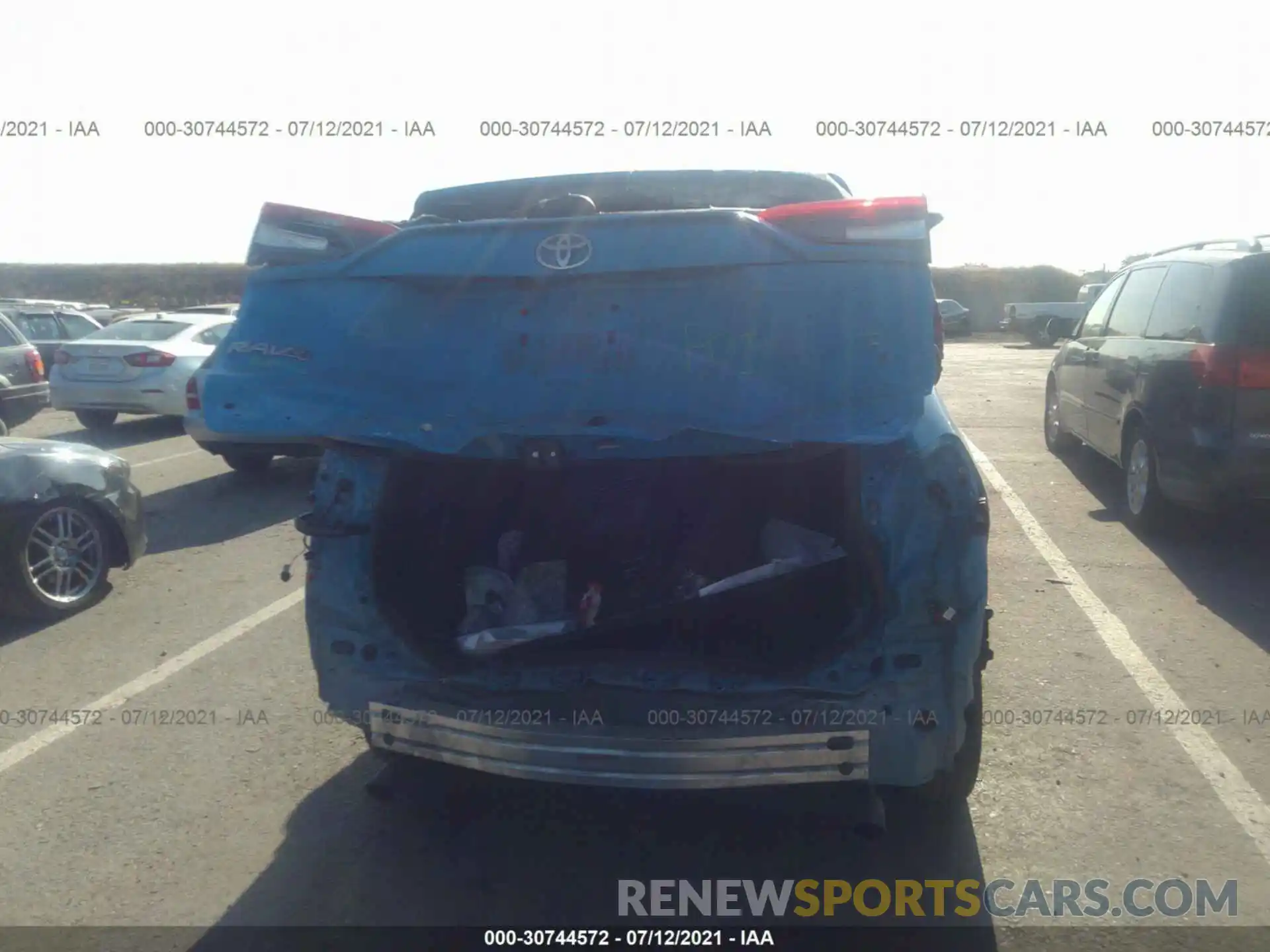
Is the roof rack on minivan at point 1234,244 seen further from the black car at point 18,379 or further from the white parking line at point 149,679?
the black car at point 18,379

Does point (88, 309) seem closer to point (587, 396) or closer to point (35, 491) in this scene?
point (35, 491)

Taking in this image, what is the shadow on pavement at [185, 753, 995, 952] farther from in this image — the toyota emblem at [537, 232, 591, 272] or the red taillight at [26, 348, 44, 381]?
the red taillight at [26, 348, 44, 381]

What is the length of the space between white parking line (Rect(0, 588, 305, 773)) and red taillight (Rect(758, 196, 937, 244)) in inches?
142

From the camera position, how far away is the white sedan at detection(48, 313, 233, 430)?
13539 millimetres

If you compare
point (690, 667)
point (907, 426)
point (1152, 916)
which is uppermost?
point (907, 426)

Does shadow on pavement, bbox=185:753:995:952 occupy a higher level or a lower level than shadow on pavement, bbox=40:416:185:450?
lower

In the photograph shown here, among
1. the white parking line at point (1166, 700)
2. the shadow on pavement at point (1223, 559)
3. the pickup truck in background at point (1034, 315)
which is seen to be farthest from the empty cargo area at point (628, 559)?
the pickup truck in background at point (1034, 315)

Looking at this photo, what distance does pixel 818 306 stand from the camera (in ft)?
10.4

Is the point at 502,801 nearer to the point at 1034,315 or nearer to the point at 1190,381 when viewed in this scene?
the point at 1190,381

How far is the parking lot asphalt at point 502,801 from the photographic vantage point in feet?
11.5

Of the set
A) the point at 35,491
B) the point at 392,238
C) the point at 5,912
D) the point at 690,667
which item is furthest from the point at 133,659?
the point at 690,667

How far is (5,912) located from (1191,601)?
5.79 m

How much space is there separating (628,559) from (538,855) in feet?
3.35

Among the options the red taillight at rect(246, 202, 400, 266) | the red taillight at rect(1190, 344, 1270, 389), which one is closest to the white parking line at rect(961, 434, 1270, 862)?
the red taillight at rect(1190, 344, 1270, 389)
